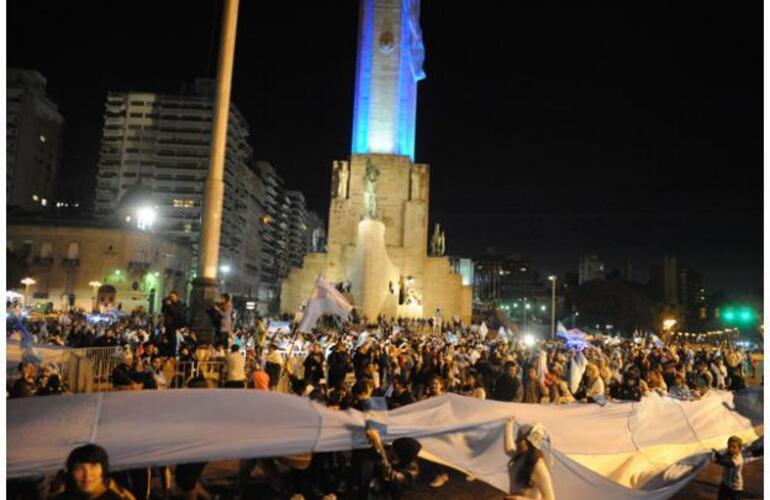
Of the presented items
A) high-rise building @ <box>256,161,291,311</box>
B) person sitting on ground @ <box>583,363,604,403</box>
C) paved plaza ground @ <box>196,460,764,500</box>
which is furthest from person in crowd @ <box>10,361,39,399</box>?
high-rise building @ <box>256,161,291,311</box>

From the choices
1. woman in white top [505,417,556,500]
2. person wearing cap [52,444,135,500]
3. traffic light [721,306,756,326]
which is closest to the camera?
person wearing cap [52,444,135,500]

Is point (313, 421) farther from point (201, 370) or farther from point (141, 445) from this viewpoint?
point (201, 370)

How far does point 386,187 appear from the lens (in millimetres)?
55062

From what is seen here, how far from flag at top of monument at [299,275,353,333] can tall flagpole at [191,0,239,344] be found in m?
2.40

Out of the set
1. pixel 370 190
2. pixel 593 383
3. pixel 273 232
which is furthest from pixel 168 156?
pixel 593 383

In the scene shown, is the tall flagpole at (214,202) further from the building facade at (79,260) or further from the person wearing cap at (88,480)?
the building facade at (79,260)

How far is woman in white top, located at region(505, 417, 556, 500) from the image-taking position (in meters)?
5.61

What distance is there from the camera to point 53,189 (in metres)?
101

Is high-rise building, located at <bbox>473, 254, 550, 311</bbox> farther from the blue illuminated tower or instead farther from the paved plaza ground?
the paved plaza ground

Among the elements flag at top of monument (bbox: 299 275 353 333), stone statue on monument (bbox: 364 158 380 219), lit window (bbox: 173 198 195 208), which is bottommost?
flag at top of monument (bbox: 299 275 353 333)

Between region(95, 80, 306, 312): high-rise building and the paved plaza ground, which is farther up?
region(95, 80, 306, 312): high-rise building

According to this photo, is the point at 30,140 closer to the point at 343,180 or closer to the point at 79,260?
the point at 79,260

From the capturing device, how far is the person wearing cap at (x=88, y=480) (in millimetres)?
4238

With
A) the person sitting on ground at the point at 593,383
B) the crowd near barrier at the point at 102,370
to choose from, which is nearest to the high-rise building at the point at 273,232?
the crowd near barrier at the point at 102,370
